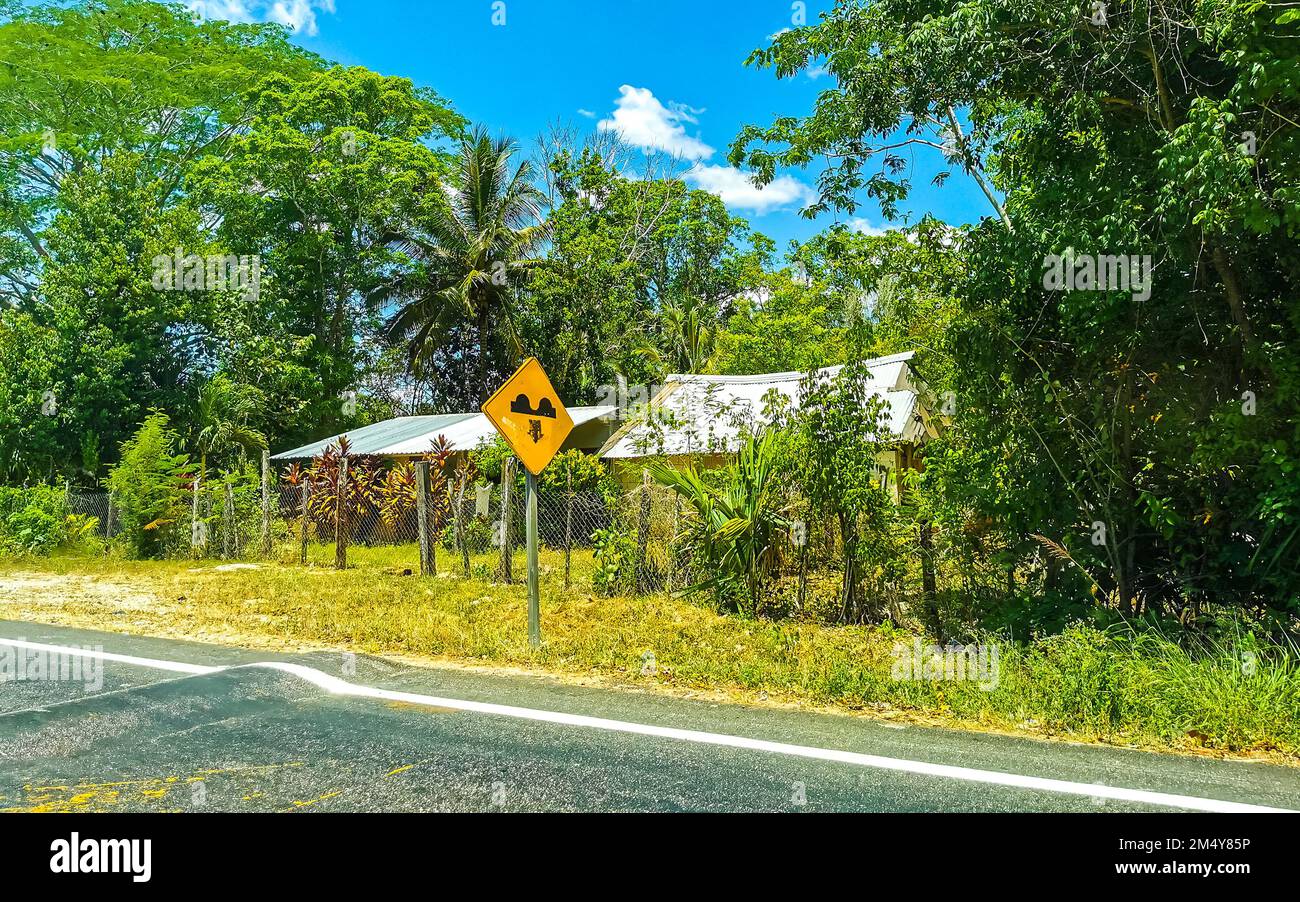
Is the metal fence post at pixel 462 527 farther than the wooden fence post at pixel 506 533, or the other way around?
the metal fence post at pixel 462 527

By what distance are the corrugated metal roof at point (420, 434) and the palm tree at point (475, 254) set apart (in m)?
5.37

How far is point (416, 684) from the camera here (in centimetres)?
723

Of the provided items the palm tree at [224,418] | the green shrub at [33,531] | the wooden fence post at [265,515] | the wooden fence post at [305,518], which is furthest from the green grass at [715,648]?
the palm tree at [224,418]

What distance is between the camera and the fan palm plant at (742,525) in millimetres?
10117

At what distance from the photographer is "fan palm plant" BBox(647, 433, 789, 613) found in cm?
1012

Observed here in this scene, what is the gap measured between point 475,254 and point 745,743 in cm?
3060

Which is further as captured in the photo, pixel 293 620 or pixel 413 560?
pixel 413 560

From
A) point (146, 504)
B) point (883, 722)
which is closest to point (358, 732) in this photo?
point (883, 722)

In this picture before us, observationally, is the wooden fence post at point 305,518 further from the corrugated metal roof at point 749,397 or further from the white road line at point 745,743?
the white road line at point 745,743

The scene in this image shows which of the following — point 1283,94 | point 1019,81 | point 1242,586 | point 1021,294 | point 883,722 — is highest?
point 1019,81

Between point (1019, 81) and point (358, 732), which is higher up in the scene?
point (1019, 81)

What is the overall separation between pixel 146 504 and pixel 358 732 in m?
14.9

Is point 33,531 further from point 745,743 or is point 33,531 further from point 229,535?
point 745,743

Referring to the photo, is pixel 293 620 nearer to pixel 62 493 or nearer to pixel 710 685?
pixel 710 685
